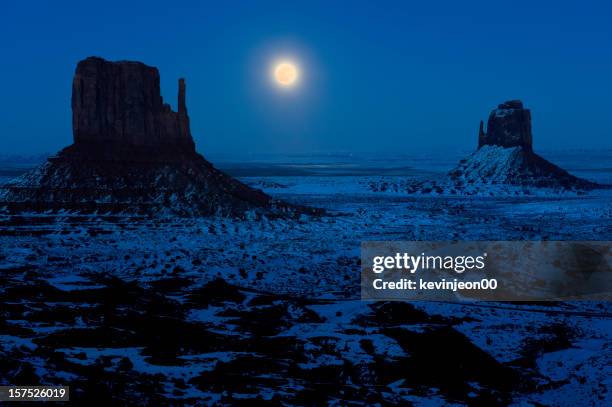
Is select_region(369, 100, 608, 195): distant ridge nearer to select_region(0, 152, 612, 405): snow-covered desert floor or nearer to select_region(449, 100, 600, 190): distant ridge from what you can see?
select_region(449, 100, 600, 190): distant ridge

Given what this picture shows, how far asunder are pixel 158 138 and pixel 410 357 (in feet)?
179

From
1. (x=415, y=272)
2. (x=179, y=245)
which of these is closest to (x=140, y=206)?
(x=179, y=245)

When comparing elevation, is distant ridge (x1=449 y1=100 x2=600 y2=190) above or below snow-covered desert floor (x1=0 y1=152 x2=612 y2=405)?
above

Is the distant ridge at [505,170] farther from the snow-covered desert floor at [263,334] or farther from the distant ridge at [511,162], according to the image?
the snow-covered desert floor at [263,334]

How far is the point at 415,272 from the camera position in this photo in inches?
1528

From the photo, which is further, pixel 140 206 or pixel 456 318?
pixel 140 206

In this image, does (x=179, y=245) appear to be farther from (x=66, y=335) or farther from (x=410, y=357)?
(x=410, y=357)
